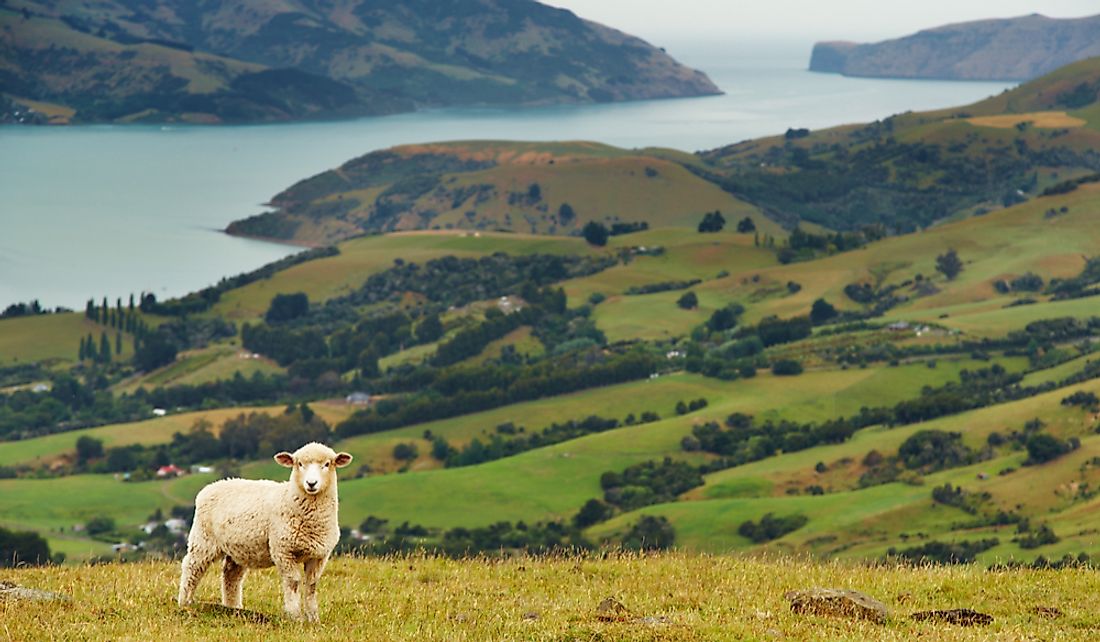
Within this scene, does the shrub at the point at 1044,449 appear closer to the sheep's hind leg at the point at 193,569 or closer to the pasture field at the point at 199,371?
the sheep's hind leg at the point at 193,569

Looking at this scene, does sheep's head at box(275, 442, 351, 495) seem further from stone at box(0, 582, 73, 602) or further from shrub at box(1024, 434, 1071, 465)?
shrub at box(1024, 434, 1071, 465)

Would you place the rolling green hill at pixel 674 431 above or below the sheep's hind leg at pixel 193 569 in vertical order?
below

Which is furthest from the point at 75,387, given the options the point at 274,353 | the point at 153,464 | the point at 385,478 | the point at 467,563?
the point at 467,563

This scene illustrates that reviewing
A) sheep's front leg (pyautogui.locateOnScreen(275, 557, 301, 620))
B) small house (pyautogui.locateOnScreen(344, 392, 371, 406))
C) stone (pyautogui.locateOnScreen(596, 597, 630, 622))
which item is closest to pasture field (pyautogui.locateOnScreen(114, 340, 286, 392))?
small house (pyautogui.locateOnScreen(344, 392, 371, 406))

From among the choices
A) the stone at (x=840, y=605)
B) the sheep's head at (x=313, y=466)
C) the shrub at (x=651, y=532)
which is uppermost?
the sheep's head at (x=313, y=466)

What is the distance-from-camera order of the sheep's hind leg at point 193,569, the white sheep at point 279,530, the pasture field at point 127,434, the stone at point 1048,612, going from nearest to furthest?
the white sheep at point 279,530 → the sheep's hind leg at point 193,569 → the stone at point 1048,612 → the pasture field at point 127,434

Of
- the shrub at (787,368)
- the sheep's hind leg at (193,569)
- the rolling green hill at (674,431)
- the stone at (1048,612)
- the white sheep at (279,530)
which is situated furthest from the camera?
the shrub at (787,368)

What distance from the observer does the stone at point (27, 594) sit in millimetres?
18516

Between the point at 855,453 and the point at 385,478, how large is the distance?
132 ft

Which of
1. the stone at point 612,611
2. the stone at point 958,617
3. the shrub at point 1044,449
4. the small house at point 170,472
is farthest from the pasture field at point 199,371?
the stone at point 958,617

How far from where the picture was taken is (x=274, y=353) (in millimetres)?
198875

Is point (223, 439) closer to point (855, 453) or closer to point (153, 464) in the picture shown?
point (153, 464)

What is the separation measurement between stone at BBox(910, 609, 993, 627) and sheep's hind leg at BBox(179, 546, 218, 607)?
32.3 ft

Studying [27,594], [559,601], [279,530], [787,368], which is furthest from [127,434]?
[279,530]
